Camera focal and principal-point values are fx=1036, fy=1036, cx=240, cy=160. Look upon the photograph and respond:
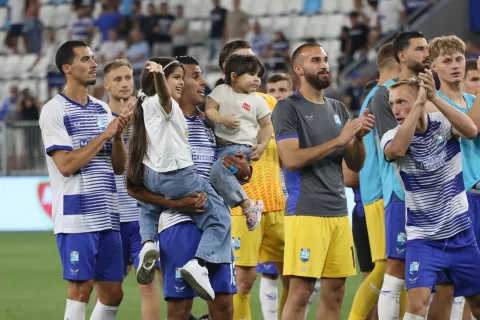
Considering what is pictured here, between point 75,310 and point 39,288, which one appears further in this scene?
point 39,288

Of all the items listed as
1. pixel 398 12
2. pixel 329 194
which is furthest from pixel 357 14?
pixel 329 194

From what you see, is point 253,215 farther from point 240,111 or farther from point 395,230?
point 395,230

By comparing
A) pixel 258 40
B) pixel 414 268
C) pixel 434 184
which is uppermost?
pixel 258 40

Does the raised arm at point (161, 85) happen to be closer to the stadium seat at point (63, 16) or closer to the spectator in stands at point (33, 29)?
the spectator in stands at point (33, 29)

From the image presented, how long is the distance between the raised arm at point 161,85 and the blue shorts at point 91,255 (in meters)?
1.41

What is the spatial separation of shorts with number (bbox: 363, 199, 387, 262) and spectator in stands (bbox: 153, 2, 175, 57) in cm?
1365

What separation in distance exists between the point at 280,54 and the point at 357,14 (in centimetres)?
169

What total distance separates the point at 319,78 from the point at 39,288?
5637 millimetres

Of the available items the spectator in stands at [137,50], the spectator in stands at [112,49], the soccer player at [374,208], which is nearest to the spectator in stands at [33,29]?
the spectator in stands at [112,49]

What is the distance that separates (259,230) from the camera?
322 inches

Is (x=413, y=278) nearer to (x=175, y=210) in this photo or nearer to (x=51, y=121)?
(x=175, y=210)

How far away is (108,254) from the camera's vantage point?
7312mm

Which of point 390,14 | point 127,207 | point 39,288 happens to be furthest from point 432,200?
point 390,14

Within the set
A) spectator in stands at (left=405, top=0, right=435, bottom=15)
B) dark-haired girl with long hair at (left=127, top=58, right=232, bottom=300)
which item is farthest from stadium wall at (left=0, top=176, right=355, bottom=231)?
dark-haired girl with long hair at (left=127, top=58, right=232, bottom=300)
